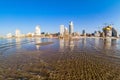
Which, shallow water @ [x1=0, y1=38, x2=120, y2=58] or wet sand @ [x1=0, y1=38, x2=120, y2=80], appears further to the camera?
shallow water @ [x1=0, y1=38, x2=120, y2=58]

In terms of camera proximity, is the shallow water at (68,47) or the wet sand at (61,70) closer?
the wet sand at (61,70)

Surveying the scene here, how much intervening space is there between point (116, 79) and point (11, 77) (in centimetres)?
856

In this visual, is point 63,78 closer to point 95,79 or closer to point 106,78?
point 95,79

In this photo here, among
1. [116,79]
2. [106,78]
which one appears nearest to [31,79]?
[106,78]

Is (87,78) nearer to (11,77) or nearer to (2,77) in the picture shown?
(11,77)

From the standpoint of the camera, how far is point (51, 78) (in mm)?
10562

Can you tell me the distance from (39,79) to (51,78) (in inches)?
38.2

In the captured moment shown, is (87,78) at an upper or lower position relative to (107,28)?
lower

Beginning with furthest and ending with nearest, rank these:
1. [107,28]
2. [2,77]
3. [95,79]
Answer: [107,28] < [2,77] < [95,79]

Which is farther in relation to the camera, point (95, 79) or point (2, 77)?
point (2, 77)

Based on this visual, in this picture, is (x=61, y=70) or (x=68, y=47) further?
(x=68, y=47)

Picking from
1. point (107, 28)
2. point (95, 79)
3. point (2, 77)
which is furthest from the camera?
point (107, 28)

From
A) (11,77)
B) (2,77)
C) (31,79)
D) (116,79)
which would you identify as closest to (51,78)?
(31,79)

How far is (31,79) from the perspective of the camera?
10406mm
